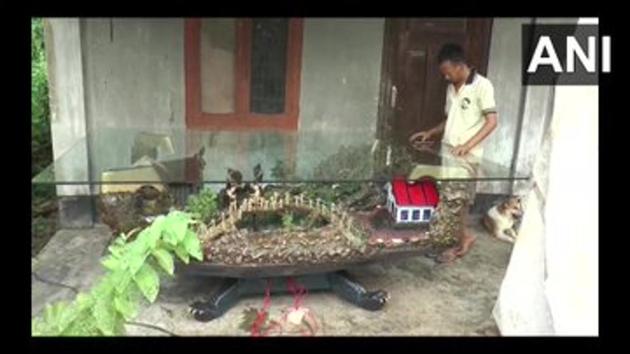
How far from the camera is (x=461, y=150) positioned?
12.4ft

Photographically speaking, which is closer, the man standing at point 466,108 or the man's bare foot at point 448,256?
the man standing at point 466,108

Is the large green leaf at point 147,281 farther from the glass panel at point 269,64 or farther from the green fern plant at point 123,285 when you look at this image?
the glass panel at point 269,64

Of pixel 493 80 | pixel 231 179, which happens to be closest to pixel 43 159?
pixel 231 179

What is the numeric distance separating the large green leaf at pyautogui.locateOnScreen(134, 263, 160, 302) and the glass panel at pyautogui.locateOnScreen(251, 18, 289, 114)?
2.20 m

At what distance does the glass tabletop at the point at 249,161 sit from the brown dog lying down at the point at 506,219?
2.68ft

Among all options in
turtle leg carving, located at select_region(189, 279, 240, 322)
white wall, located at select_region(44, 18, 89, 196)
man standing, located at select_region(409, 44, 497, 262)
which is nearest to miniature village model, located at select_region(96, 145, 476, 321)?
turtle leg carving, located at select_region(189, 279, 240, 322)

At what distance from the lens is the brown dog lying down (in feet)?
14.9

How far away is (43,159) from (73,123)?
4.61 feet

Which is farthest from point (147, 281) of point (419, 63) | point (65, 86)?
point (419, 63)

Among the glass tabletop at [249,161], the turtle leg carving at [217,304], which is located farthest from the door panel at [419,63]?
the turtle leg carving at [217,304]

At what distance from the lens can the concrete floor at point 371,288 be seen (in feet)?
10.5

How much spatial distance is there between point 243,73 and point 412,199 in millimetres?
1959

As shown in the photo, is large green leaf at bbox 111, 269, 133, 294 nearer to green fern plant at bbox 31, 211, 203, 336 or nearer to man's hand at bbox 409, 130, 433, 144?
green fern plant at bbox 31, 211, 203, 336

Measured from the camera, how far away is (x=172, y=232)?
9.32 ft
